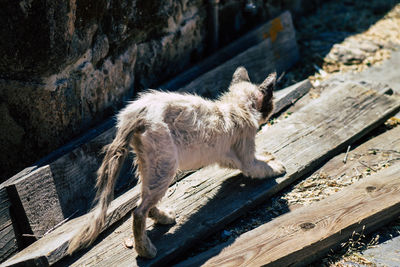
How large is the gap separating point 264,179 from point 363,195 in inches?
35.0

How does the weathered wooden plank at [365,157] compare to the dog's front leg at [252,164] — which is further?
the weathered wooden plank at [365,157]

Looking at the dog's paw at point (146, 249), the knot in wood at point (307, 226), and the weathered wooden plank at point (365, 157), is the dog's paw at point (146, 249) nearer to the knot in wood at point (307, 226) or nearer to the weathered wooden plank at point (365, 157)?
the knot in wood at point (307, 226)

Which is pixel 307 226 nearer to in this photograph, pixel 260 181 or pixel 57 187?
pixel 260 181

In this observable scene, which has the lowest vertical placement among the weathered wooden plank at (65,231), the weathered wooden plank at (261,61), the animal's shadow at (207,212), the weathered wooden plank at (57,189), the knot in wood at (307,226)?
the animal's shadow at (207,212)

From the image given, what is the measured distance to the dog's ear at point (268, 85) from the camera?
404cm

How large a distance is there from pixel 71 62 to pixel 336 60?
3918 mm

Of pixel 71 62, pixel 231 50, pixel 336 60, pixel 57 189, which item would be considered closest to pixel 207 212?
pixel 57 189

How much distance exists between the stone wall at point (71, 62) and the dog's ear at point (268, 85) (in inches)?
57.0

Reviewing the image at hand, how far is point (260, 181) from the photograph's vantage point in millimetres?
4168

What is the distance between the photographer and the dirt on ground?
11.9 feet

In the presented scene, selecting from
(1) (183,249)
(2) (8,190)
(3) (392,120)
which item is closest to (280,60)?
(3) (392,120)

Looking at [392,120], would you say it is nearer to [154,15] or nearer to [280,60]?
[280,60]

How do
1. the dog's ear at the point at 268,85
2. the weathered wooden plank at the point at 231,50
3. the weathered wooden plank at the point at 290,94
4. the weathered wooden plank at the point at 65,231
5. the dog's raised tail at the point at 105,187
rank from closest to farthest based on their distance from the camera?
1. the dog's raised tail at the point at 105,187
2. the weathered wooden plank at the point at 65,231
3. the dog's ear at the point at 268,85
4. the weathered wooden plank at the point at 231,50
5. the weathered wooden plank at the point at 290,94

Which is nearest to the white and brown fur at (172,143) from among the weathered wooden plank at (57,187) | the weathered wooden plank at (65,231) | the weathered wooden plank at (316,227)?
the weathered wooden plank at (65,231)
